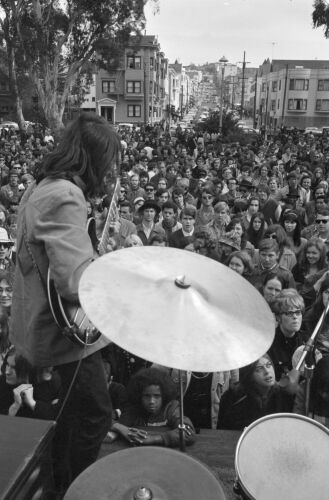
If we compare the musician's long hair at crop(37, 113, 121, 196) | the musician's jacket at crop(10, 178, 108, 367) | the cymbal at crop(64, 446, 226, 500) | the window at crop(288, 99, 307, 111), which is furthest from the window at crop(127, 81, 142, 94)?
the cymbal at crop(64, 446, 226, 500)

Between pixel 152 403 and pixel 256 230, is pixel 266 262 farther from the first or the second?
pixel 152 403

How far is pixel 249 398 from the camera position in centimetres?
374

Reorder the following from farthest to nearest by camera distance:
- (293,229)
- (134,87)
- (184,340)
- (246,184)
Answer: (134,87) < (246,184) < (293,229) < (184,340)

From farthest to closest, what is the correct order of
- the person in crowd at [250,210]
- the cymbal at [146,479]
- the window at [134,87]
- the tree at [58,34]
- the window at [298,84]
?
the window at [298,84] < the window at [134,87] < the tree at [58,34] < the person in crowd at [250,210] < the cymbal at [146,479]

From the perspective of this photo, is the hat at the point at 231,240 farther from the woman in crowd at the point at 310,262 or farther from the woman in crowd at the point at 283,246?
the woman in crowd at the point at 310,262

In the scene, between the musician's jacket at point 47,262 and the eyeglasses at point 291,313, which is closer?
the musician's jacket at point 47,262

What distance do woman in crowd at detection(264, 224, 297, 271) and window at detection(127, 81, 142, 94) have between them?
56.4 metres

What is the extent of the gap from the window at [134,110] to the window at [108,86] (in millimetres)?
2993

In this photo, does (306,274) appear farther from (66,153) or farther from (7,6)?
(7,6)

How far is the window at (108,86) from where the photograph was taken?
61000 mm

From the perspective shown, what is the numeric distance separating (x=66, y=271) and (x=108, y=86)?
207ft

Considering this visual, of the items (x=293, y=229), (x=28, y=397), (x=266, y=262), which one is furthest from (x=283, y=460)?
(x=293, y=229)

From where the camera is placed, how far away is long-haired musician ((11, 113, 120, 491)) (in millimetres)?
1964

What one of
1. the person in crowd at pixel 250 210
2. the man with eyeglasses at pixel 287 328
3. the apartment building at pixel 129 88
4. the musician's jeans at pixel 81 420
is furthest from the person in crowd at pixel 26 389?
the apartment building at pixel 129 88
